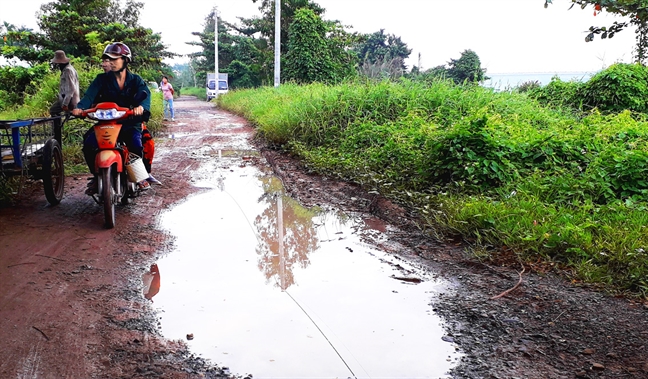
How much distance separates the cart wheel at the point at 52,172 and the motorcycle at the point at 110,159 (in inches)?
31.2

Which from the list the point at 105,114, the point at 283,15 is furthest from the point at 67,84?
the point at 283,15

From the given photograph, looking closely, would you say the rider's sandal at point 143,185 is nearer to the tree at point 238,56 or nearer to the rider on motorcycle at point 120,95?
the rider on motorcycle at point 120,95

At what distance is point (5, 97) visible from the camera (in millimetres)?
15305

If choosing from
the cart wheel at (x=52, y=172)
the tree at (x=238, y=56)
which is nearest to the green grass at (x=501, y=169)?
the cart wheel at (x=52, y=172)

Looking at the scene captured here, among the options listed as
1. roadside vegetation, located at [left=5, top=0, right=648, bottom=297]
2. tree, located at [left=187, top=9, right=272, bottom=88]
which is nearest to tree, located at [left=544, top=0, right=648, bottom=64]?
roadside vegetation, located at [left=5, top=0, right=648, bottom=297]

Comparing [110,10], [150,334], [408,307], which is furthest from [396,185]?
[110,10]

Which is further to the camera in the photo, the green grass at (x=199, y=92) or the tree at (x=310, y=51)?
the green grass at (x=199, y=92)

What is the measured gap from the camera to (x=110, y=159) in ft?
16.8

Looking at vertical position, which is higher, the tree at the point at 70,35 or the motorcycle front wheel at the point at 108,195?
the tree at the point at 70,35

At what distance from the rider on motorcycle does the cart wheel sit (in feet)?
1.54

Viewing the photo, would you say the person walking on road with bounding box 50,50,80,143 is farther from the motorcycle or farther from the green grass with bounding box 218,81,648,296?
the green grass with bounding box 218,81,648,296

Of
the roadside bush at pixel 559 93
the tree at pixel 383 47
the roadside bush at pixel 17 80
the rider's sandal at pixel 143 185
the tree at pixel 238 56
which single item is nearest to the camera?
the rider's sandal at pixel 143 185

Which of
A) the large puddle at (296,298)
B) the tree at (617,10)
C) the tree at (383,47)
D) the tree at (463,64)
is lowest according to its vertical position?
the large puddle at (296,298)

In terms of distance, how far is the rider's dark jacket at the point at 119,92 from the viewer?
18.4 ft
